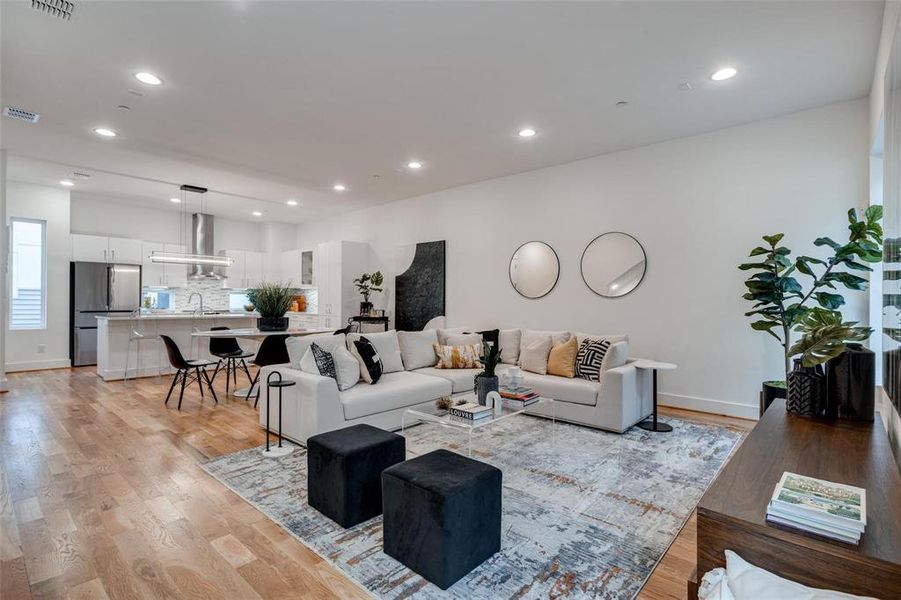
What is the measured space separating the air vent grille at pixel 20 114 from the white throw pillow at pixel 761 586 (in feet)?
20.0

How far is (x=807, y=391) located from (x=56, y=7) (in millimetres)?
4672

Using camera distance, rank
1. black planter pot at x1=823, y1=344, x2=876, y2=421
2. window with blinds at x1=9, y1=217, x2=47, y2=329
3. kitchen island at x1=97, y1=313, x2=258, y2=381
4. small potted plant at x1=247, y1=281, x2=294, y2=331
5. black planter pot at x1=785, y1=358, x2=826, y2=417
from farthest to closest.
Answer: window with blinds at x1=9, y1=217, x2=47, y2=329 → kitchen island at x1=97, y1=313, x2=258, y2=381 → small potted plant at x1=247, y1=281, x2=294, y2=331 → black planter pot at x1=785, y1=358, x2=826, y2=417 → black planter pot at x1=823, y1=344, x2=876, y2=421

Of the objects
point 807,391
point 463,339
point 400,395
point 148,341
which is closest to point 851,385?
point 807,391

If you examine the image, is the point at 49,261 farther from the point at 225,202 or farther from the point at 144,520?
the point at 144,520

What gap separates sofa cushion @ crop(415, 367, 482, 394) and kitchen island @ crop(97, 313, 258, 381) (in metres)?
3.85

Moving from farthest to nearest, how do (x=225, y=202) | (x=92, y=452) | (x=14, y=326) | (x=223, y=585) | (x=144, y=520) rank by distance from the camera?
(x=225, y=202), (x=14, y=326), (x=92, y=452), (x=144, y=520), (x=223, y=585)

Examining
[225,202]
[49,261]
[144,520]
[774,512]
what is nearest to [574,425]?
[774,512]

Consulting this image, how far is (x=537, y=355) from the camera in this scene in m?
4.69

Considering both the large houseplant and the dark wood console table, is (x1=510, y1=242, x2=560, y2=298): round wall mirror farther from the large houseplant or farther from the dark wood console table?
the dark wood console table

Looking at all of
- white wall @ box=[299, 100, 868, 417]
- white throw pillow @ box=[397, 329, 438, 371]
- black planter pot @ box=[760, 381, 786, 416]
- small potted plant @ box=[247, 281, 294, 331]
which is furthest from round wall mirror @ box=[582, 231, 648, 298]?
small potted plant @ box=[247, 281, 294, 331]

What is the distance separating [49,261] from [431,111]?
7195 millimetres

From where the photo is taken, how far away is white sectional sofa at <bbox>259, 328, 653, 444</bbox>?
351 centimetres

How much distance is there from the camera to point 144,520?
7.97ft

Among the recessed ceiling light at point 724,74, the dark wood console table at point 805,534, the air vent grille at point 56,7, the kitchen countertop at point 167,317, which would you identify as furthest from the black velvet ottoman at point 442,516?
the kitchen countertop at point 167,317
